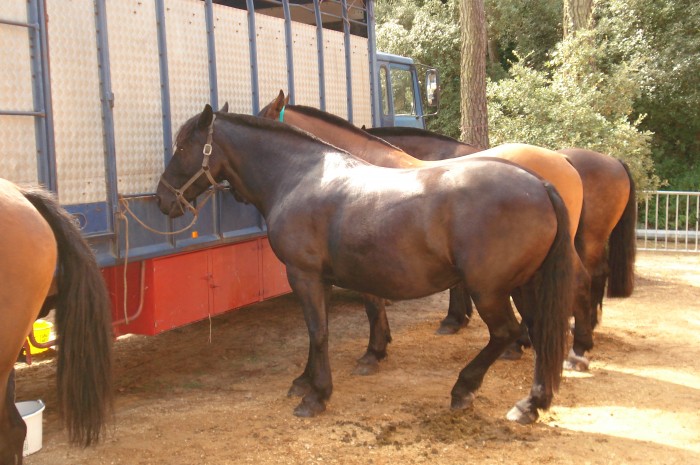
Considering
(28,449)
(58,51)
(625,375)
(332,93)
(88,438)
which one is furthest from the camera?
(332,93)

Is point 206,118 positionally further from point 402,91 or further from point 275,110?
point 402,91

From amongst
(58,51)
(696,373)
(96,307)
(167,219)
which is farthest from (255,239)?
(696,373)

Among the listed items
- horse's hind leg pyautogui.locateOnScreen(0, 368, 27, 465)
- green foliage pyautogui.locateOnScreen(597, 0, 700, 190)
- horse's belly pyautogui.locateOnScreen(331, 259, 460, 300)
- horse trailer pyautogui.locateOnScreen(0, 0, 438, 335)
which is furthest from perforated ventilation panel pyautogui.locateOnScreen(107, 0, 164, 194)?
green foliage pyautogui.locateOnScreen(597, 0, 700, 190)

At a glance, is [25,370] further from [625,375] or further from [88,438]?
[625,375]

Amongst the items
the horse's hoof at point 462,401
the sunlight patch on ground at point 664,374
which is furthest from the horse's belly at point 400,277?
the sunlight patch on ground at point 664,374

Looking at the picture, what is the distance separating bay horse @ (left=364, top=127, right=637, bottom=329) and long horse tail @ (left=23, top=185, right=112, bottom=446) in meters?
4.12

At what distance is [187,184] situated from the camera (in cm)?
501

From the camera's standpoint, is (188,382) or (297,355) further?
(297,355)

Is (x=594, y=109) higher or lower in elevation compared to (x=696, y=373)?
higher

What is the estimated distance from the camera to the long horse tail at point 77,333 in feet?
10.1

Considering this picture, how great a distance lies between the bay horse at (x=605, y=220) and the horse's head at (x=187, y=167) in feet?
7.99

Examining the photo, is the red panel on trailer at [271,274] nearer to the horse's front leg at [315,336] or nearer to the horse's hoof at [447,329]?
the horse's front leg at [315,336]

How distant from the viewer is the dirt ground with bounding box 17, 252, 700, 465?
4.03m

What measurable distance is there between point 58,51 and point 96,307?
78.2 inches
